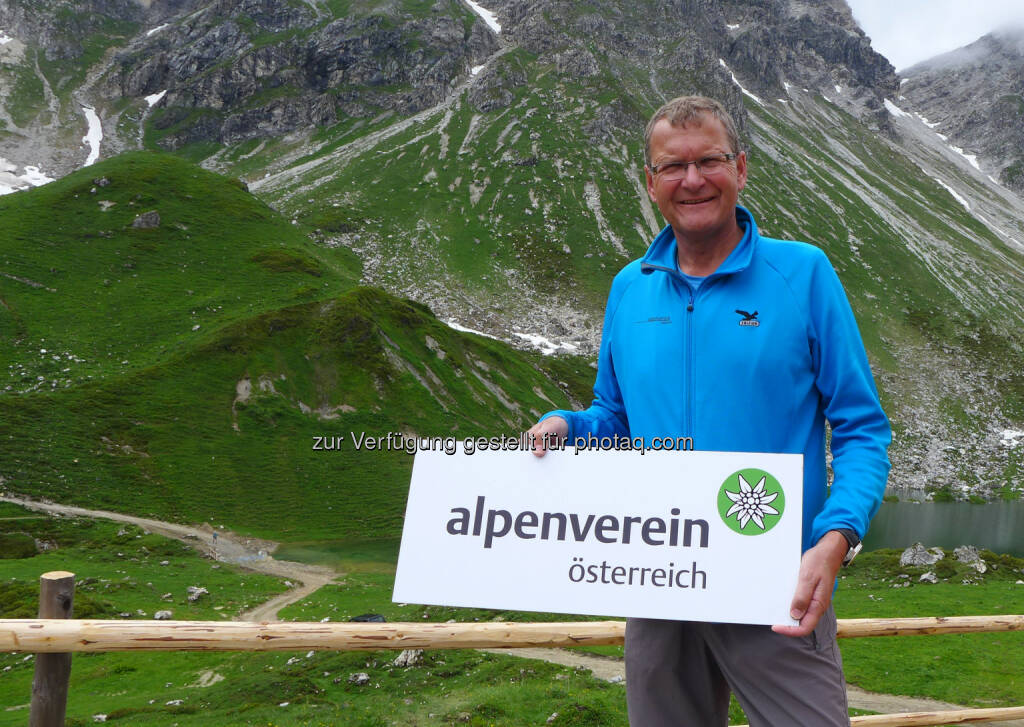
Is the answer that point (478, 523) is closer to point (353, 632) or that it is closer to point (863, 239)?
point (353, 632)

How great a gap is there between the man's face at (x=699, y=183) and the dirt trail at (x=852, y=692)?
35.9 feet

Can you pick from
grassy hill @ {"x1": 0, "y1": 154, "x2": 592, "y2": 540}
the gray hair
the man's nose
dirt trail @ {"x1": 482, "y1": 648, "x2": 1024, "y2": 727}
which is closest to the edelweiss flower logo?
the man's nose

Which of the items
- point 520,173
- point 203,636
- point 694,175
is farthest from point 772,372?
point 520,173

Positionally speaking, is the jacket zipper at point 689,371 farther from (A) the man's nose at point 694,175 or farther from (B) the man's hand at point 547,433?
(B) the man's hand at point 547,433

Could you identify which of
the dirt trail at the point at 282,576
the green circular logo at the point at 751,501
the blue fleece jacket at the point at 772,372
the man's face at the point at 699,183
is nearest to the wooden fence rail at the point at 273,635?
the green circular logo at the point at 751,501

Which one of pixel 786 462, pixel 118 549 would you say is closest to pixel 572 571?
pixel 786 462

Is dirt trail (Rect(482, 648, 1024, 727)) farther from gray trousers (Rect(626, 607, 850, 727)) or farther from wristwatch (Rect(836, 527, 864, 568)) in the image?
wristwatch (Rect(836, 527, 864, 568))

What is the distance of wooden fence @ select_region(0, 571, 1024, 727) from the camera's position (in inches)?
217

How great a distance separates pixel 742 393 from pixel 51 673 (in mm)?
6687

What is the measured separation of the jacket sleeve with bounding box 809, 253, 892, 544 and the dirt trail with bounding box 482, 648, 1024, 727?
10.5 meters

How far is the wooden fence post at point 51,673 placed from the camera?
596 cm

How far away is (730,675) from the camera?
337cm

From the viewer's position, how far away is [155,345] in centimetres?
6250

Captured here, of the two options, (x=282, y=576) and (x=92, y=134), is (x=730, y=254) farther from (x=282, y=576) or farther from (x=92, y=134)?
(x=92, y=134)
